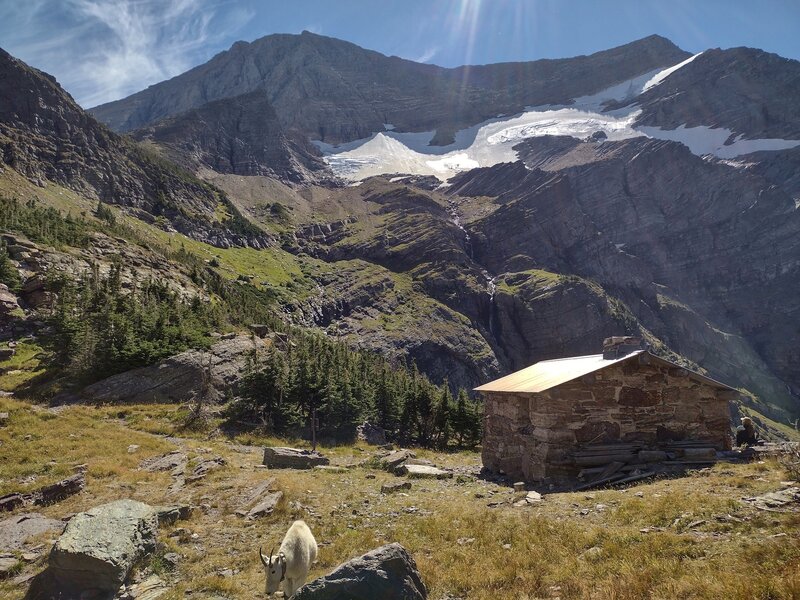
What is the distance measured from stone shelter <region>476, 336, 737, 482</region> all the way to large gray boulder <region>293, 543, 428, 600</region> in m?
11.7

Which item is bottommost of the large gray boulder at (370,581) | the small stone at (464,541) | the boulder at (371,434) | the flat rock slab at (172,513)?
the boulder at (371,434)

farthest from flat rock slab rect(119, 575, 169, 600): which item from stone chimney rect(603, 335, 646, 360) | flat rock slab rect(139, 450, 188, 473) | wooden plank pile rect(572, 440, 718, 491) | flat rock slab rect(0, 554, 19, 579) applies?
stone chimney rect(603, 335, 646, 360)

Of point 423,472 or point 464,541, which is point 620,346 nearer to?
point 423,472

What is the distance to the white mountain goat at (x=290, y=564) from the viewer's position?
9.03m

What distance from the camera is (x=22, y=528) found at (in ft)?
41.7

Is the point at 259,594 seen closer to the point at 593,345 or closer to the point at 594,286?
the point at 593,345

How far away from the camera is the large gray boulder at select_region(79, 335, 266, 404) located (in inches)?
1384

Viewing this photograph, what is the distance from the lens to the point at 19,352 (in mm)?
41906

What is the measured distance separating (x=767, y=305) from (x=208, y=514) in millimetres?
230005

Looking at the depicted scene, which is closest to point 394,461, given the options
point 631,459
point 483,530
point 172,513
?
point 631,459

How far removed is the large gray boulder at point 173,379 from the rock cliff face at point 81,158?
4284 inches

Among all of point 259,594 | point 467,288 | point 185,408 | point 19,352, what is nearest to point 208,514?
point 259,594

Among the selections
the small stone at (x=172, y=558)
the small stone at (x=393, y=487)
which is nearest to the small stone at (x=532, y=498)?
the small stone at (x=393, y=487)

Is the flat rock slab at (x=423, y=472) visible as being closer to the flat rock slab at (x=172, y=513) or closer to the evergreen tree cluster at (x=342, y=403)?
the flat rock slab at (x=172, y=513)
